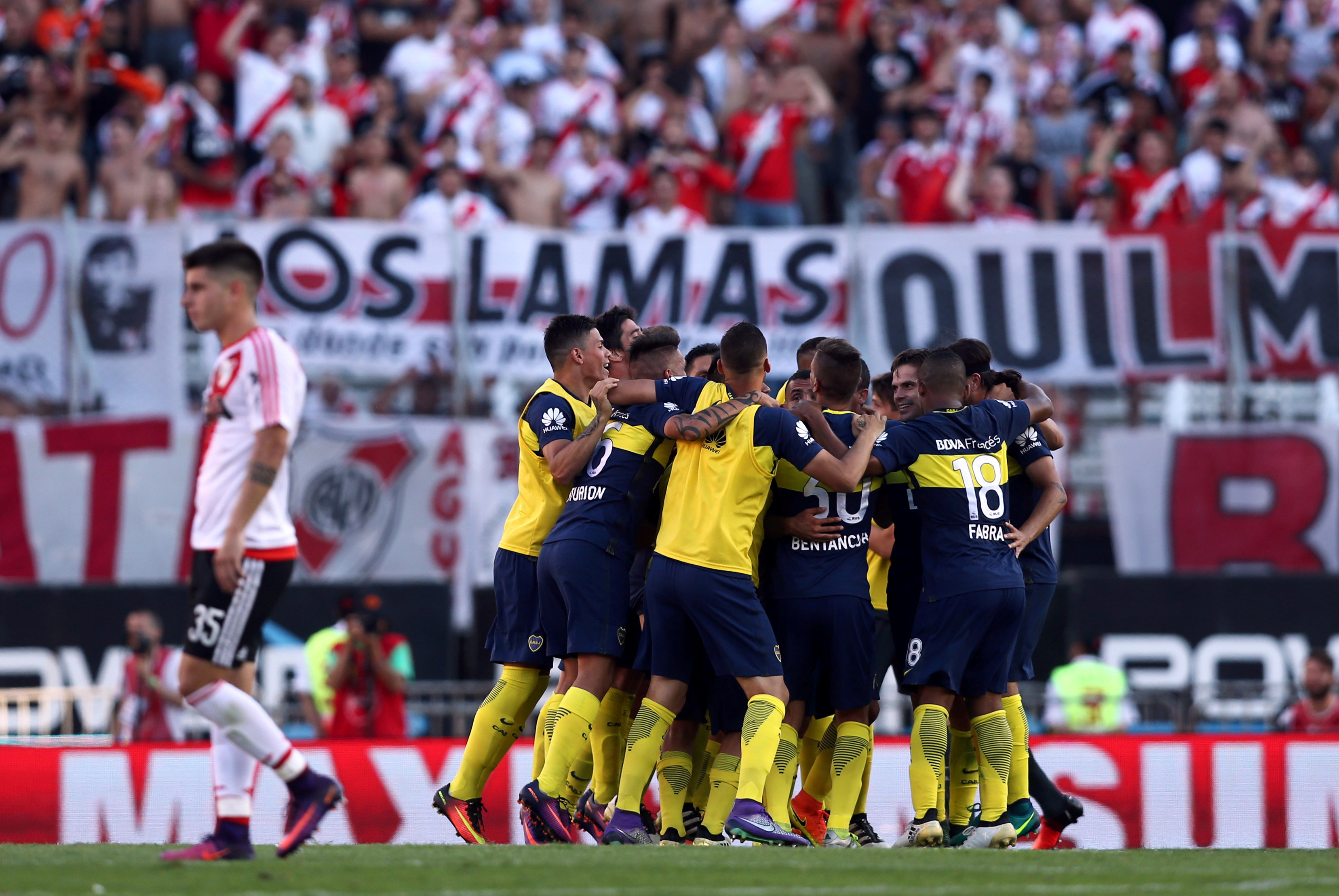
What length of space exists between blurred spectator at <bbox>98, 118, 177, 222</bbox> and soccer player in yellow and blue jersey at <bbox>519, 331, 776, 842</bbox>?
8.85 m

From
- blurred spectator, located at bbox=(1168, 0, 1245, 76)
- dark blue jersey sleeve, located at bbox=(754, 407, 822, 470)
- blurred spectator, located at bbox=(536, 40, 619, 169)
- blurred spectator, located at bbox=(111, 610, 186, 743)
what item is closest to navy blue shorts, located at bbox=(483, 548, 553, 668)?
dark blue jersey sleeve, located at bbox=(754, 407, 822, 470)

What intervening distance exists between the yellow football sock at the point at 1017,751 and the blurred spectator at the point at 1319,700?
4993 mm

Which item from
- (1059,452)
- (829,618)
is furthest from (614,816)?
(1059,452)

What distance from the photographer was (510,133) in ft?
60.5

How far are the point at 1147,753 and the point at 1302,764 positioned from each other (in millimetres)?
1002

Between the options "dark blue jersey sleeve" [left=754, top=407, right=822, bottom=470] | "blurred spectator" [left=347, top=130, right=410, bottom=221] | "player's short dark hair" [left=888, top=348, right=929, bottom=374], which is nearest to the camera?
"dark blue jersey sleeve" [left=754, top=407, right=822, bottom=470]

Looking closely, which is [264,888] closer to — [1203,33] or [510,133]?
[510,133]

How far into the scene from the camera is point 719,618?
8.23m

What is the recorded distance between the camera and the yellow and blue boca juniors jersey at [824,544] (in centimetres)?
859

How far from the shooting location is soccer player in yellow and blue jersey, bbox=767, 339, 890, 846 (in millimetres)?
8562

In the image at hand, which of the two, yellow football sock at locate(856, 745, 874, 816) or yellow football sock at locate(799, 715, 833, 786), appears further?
yellow football sock at locate(799, 715, 833, 786)

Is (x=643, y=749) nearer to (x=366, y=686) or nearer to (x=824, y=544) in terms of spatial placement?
(x=824, y=544)

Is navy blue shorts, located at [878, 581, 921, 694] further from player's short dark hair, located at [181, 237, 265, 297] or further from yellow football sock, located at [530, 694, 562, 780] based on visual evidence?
player's short dark hair, located at [181, 237, 265, 297]

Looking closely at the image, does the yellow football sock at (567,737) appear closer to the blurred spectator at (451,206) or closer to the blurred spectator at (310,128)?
the blurred spectator at (451,206)
